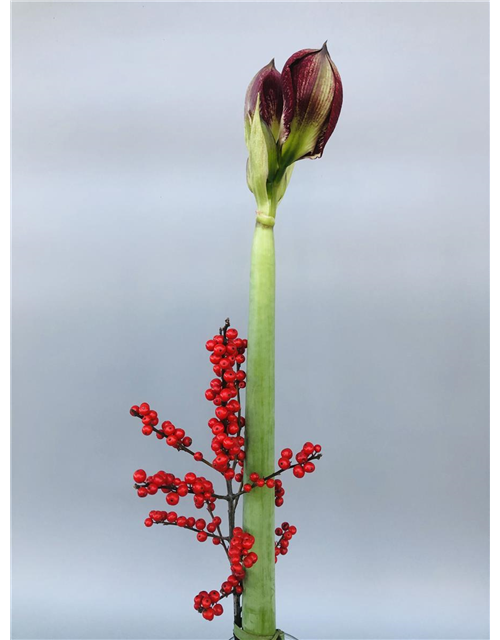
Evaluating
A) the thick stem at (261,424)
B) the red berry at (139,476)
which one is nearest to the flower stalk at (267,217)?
the thick stem at (261,424)

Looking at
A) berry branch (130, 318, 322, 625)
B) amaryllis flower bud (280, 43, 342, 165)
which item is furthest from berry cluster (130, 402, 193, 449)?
amaryllis flower bud (280, 43, 342, 165)

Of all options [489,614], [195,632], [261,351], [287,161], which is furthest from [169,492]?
[489,614]

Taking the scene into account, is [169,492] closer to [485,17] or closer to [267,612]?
[267,612]

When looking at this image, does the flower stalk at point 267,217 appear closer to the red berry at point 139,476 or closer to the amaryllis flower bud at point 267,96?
the amaryllis flower bud at point 267,96

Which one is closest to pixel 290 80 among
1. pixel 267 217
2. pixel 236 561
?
pixel 267 217

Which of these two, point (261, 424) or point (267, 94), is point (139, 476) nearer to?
point (261, 424)
